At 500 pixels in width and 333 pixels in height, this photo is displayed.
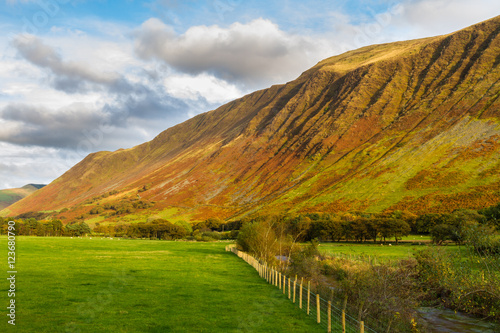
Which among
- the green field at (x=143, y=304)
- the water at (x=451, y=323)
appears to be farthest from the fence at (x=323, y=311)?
the water at (x=451, y=323)

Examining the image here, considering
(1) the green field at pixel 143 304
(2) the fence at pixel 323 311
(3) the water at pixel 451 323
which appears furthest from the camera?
(3) the water at pixel 451 323

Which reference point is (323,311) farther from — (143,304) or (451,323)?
(451,323)

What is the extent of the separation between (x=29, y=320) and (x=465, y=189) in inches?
7868

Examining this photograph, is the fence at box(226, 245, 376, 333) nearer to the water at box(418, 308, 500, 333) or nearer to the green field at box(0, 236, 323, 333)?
the green field at box(0, 236, 323, 333)

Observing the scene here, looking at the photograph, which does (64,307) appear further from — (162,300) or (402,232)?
(402,232)

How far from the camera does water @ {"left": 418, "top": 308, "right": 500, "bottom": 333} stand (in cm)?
3428

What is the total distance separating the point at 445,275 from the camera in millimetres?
37531

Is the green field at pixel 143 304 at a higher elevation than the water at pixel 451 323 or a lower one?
higher

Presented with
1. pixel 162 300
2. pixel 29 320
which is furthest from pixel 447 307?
pixel 29 320

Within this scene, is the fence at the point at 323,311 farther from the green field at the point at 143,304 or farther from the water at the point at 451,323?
the water at the point at 451,323

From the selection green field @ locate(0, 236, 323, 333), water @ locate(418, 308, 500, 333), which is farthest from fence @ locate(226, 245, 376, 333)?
water @ locate(418, 308, 500, 333)

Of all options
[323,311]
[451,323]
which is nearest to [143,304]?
[323,311]

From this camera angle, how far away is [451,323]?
37188 mm

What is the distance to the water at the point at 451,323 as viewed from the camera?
3428 cm
